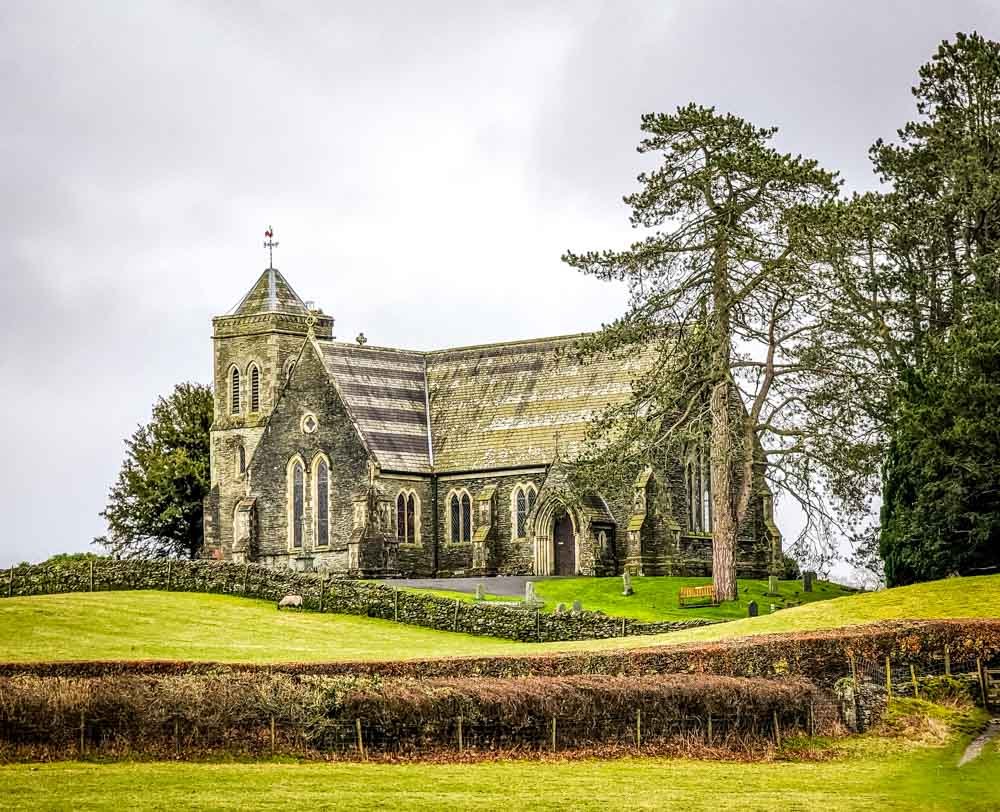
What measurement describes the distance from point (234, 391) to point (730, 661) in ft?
162

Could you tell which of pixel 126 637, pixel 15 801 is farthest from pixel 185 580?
pixel 15 801

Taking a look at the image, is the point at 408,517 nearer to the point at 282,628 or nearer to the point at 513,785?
the point at 282,628

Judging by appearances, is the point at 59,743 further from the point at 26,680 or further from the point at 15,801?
the point at 15,801

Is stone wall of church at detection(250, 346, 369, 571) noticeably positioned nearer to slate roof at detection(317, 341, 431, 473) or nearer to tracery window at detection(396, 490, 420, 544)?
slate roof at detection(317, 341, 431, 473)

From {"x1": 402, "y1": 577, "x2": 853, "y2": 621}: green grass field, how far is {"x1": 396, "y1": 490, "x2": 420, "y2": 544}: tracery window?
349 inches

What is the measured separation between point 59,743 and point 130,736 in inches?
46.3

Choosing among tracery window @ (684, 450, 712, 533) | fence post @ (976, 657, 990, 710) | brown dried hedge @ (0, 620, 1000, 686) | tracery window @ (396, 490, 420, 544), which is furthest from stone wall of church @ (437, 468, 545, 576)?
fence post @ (976, 657, 990, 710)

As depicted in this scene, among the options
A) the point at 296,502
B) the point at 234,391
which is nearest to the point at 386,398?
the point at 296,502

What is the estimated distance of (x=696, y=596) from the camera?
56250 millimetres

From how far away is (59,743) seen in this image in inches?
1117

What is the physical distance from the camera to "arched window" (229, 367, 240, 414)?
270ft

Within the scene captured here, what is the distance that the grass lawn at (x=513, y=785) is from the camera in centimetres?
2434

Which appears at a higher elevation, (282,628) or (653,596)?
(653,596)

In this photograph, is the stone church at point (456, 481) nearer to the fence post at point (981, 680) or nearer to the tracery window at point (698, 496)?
the tracery window at point (698, 496)
